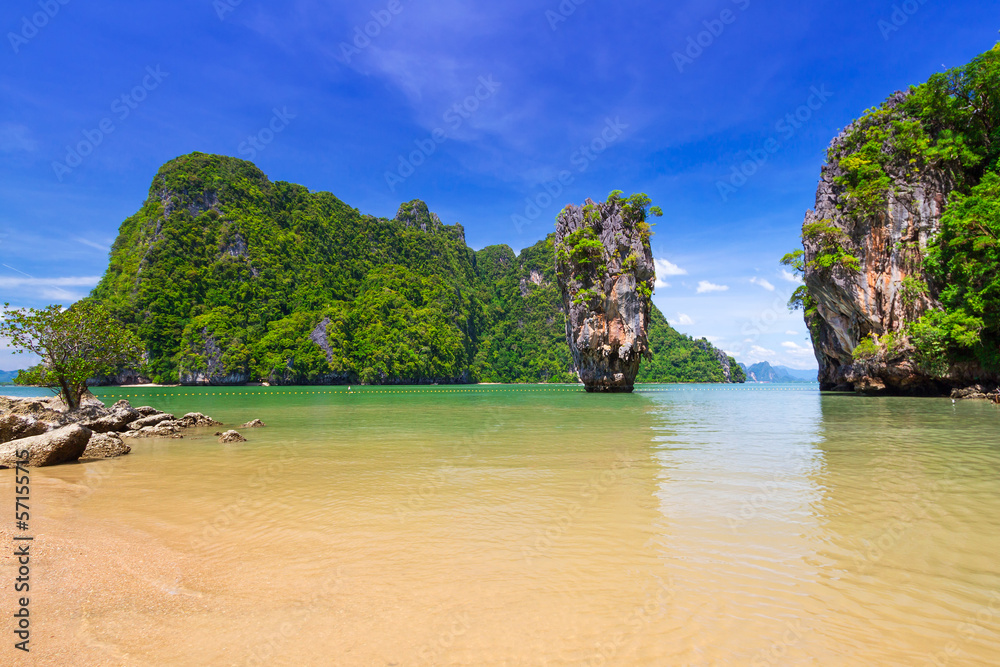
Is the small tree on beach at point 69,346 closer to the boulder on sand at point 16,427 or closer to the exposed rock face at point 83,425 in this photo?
the exposed rock face at point 83,425

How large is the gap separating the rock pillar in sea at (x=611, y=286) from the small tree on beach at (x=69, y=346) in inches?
1507

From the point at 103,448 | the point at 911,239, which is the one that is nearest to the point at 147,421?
the point at 103,448

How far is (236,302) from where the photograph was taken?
9681 centimetres

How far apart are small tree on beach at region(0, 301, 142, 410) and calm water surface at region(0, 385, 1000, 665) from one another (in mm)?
9294

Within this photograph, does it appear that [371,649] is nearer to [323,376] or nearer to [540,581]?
[540,581]

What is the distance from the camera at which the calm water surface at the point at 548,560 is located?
10.1ft

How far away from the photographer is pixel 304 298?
10525 cm

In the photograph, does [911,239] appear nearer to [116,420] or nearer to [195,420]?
[195,420]

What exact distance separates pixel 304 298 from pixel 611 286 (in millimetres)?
82581

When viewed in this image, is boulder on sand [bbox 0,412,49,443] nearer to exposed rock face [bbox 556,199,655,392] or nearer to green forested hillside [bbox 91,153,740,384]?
exposed rock face [bbox 556,199,655,392]

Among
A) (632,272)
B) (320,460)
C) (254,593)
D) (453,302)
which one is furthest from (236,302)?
(254,593)

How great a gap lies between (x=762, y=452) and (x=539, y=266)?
14361 centimetres

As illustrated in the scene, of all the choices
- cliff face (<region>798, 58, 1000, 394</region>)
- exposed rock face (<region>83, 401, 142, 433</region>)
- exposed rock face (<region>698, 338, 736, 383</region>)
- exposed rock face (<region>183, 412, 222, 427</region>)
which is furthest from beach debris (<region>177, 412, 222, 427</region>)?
exposed rock face (<region>698, 338, 736, 383</region>)

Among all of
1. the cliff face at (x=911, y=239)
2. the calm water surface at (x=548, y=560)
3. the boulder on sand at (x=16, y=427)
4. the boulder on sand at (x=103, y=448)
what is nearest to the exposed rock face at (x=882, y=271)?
the cliff face at (x=911, y=239)
